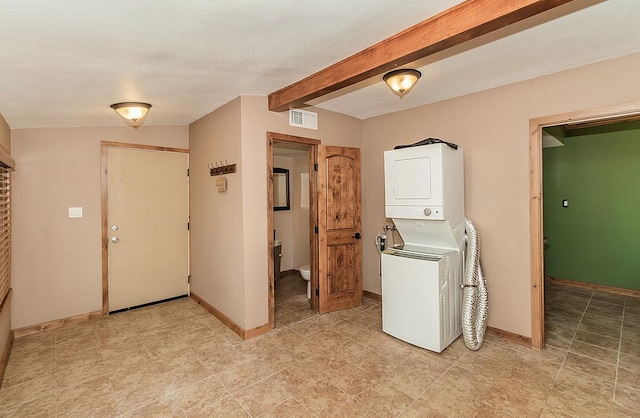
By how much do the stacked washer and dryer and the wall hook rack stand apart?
161 cm

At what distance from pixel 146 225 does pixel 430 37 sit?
3.86m

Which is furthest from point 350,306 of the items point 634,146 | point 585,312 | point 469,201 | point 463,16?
point 634,146

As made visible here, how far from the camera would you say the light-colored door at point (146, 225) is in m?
3.83

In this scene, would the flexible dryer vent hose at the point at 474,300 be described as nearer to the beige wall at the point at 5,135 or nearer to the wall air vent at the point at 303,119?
the wall air vent at the point at 303,119

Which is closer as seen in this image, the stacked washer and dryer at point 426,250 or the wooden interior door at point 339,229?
the stacked washer and dryer at point 426,250

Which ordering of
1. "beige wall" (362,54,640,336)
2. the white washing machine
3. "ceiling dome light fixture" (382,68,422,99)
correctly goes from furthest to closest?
the white washing machine < "beige wall" (362,54,640,336) < "ceiling dome light fixture" (382,68,422,99)

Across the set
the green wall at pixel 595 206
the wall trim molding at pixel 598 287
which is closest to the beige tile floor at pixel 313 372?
the wall trim molding at pixel 598 287

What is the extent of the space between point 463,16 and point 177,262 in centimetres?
417

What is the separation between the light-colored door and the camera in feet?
12.6

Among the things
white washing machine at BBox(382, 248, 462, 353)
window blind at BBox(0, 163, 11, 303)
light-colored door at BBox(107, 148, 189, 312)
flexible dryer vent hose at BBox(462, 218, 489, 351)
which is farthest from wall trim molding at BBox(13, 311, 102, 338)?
flexible dryer vent hose at BBox(462, 218, 489, 351)

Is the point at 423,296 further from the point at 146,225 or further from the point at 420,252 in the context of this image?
the point at 146,225

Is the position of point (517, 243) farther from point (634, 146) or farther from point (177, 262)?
point (177, 262)

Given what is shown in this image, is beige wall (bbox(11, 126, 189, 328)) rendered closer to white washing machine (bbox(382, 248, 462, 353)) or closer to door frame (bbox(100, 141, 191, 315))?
door frame (bbox(100, 141, 191, 315))

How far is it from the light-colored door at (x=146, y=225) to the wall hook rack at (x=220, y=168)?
846 millimetres
